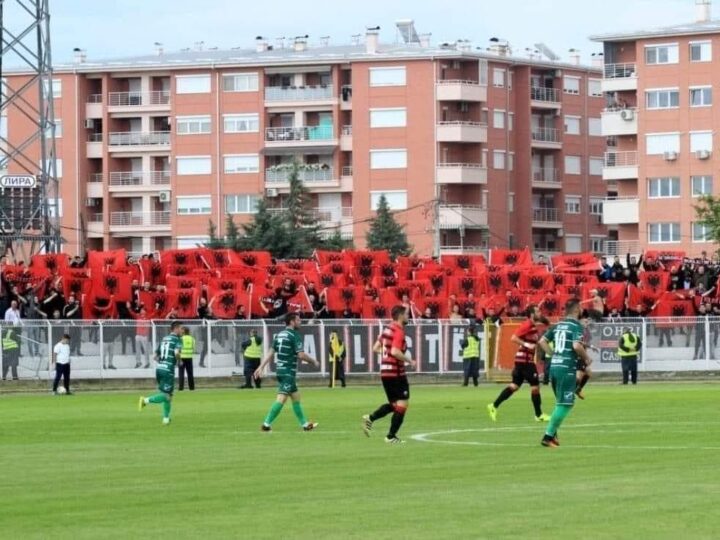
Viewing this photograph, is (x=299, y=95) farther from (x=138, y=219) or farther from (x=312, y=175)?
(x=138, y=219)

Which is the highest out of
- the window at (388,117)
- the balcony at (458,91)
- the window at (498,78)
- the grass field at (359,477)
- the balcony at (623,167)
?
the window at (498,78)

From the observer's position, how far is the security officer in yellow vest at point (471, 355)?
5941cm

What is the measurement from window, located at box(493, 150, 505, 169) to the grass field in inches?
3535

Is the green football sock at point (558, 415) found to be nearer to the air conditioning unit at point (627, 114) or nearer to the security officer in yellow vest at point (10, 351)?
the security officer in yellow vest at point (10, 351)

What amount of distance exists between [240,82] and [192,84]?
342cm

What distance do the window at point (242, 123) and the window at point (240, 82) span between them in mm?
1770

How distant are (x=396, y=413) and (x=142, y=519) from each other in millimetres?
11063

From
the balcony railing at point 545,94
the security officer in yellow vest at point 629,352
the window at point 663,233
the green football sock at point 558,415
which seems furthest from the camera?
the balcony railing at point 545,94

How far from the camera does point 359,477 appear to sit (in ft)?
76.9

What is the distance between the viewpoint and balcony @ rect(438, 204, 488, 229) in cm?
12738

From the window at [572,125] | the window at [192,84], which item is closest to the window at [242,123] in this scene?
the window at [192,84]

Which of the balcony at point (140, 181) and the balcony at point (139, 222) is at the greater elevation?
the balcony at point (140, 181)

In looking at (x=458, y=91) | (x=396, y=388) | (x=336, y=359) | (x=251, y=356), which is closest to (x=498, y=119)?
(x=458, y=91)

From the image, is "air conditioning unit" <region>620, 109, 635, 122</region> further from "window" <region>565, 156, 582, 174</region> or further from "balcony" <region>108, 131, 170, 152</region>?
"balcony" <region>108, 131, 170, 152</region>
